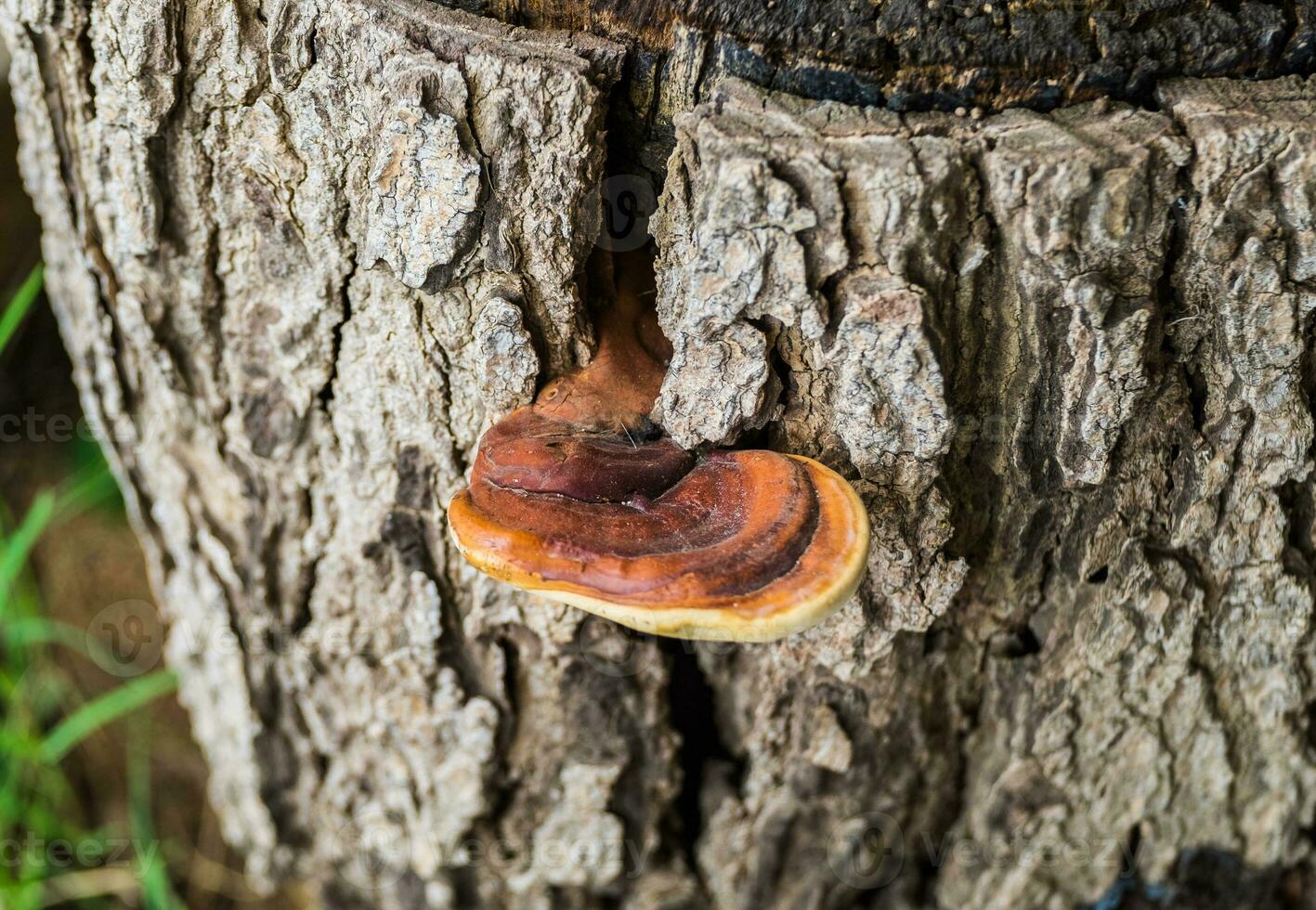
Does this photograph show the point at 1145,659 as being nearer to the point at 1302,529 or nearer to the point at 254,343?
the point at 1302,529

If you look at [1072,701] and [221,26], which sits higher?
[221,26]

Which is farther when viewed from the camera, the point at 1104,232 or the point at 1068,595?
the point at 1068,595

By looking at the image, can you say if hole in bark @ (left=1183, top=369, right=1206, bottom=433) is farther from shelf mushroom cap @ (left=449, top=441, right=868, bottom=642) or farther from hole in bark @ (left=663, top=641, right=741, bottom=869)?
hole in bark @ (left=663, top=641, right=741, bottom=869)

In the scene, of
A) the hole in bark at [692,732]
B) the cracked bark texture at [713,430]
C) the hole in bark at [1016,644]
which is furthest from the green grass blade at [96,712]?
the hole in bark at [1016,644]

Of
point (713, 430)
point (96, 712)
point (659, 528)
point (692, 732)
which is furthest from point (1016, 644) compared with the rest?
point (96, 712)

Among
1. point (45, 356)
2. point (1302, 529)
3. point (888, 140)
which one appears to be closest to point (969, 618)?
point (1302, 529)

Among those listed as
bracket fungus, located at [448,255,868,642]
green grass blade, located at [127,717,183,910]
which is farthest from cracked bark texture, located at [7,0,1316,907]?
green grass blade, located at [127,717,183,910]
